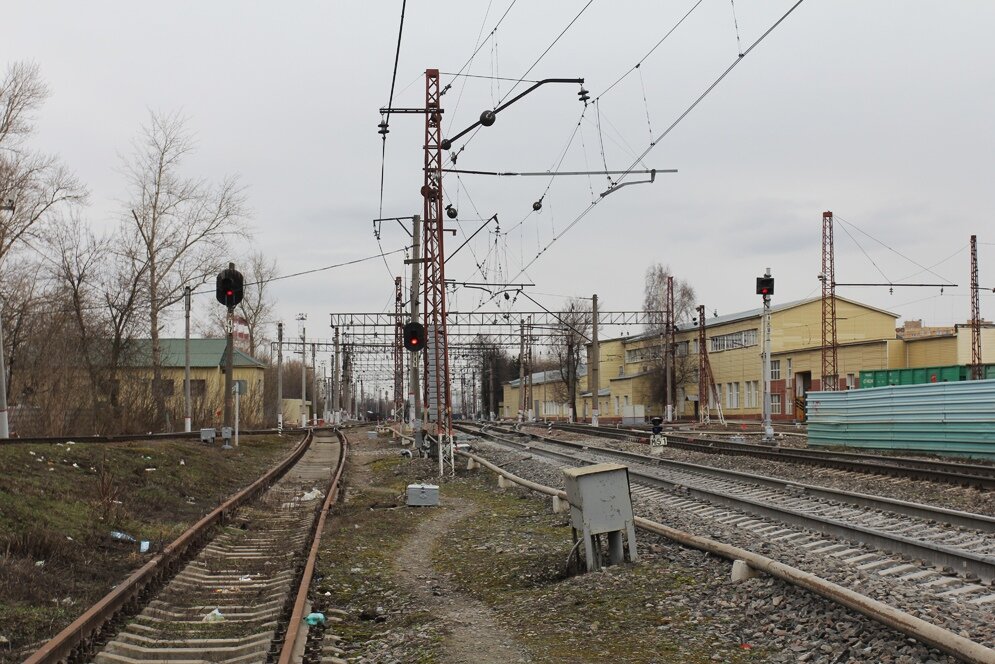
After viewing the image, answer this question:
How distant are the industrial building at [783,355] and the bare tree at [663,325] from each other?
179mm

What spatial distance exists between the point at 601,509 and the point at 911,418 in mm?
20070

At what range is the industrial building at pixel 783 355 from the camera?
60.3m

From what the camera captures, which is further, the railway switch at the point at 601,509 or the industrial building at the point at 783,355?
the industrial building at the point at 783,355

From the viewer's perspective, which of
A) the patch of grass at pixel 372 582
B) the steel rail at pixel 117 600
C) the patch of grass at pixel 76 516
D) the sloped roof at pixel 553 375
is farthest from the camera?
the sloped roof at pixel 553 375

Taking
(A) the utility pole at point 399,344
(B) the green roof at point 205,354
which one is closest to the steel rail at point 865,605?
(A) the utility pole at point 399,344

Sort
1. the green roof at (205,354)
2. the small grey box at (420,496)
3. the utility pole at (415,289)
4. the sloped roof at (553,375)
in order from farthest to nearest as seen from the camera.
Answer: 1. the sloped roof at (553,375)
2. the green roof at (205,354)
3. the utility pole at (415,289)
4. the small grey box at (420,496)

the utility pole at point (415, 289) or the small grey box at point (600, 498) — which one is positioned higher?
the utility pole at point (415, 289)

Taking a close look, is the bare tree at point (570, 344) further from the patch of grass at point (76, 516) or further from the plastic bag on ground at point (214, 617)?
the plastic bag on ground at point (214, 617)

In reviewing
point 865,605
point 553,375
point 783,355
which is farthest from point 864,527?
point 553,375

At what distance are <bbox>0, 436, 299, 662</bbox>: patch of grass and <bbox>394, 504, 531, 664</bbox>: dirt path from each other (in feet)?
9.86

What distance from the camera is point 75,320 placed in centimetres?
4194

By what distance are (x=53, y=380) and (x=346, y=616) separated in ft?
102

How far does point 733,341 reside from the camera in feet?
239

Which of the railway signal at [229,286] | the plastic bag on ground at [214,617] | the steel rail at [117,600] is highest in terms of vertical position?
the railway signal at [229,286]
